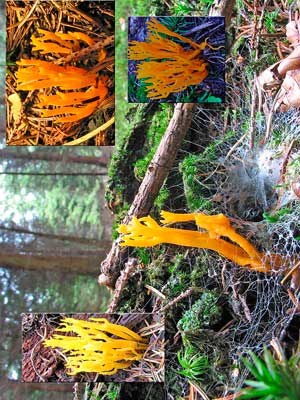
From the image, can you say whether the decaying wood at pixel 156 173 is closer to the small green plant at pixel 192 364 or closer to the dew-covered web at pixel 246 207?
the dew-covered web at pixel 246 207

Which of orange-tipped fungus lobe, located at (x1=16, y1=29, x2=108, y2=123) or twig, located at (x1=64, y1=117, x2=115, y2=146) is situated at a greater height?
orange-tipped fungus lobe, located at (x1=16, y1=29, x2=108, y2=123)

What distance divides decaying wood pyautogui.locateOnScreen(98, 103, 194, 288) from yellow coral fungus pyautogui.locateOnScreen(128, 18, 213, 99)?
5cm

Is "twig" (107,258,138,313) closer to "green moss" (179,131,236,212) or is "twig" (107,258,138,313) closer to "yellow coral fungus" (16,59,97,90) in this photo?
"green moss" (179,131,236,212)

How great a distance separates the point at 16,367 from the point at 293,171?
70cm

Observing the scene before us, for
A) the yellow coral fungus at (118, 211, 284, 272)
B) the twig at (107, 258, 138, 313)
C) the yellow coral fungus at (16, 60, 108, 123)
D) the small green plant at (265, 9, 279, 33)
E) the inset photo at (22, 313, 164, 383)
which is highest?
the small green plant at (265, 9, 279, 33)

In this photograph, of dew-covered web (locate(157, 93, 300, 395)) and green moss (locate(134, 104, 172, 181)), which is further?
green moss (locate(134, 104, 172, 181))

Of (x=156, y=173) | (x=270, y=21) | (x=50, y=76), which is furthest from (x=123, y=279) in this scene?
(x=270, y=21)

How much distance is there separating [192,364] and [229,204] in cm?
33

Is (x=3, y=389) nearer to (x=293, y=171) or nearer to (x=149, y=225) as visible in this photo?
(x=149, y=225)

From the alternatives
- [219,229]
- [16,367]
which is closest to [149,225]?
[219,229]

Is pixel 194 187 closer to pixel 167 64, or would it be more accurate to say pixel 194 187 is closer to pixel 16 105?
pixel 167 64

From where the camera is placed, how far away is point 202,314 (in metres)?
1.09

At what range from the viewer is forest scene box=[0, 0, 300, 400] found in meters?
1.08

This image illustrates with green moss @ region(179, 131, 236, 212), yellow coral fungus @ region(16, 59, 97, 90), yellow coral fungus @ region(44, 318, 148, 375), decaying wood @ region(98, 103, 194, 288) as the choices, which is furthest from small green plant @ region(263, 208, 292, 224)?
yellow coral fungus @ region(16, 59, 97, 90)
